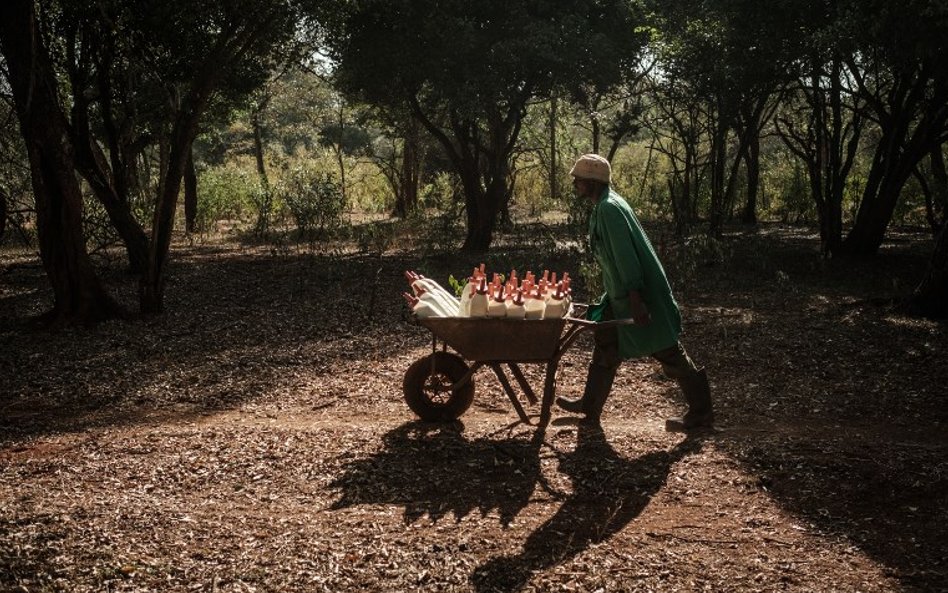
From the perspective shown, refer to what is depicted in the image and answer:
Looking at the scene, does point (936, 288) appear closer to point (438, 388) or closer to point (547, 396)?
point (547, 396)

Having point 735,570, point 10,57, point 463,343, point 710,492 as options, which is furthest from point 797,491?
point 10,57

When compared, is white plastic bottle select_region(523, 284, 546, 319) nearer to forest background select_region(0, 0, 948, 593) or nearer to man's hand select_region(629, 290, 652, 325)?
man's hand select_region(629, 290, 652, 325)

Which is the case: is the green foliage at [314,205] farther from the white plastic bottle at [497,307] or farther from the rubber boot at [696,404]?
the rubber boot at [696,404]

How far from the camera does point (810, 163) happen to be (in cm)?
1346

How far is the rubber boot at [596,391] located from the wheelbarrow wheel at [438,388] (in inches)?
29.7

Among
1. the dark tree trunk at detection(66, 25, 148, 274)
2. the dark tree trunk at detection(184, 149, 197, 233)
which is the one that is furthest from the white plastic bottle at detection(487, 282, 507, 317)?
the dark tree trunk at detection(184, 149, 197, 233)

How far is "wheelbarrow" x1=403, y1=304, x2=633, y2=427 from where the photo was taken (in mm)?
5102

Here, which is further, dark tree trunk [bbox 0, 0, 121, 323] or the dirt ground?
dark tree trunk [bbox 0, 0, 121, 323]

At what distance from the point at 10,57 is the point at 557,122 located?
20123 mm

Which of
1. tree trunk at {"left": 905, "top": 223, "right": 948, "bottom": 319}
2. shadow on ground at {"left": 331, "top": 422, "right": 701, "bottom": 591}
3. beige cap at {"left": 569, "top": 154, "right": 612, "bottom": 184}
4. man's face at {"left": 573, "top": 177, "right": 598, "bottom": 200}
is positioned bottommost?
shadow on ground at {"left": 331, "top": 422, "right": 701, "bottom": 591}

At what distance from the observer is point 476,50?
45.9 feet

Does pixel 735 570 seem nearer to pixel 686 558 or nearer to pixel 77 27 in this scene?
pixel 686 558

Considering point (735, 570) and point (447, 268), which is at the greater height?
point (447, 268)

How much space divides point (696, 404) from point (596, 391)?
63cm
